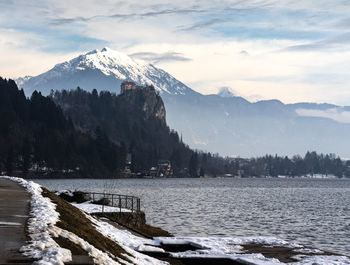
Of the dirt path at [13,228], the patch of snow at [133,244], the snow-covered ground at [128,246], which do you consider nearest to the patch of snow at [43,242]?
the snow-covered ground at [128,246]

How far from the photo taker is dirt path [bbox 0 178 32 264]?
1504cm

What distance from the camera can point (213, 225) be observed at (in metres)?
62.5

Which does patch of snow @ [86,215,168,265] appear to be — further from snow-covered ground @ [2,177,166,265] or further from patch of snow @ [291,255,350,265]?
patch of snow @ [291,255,350,265]

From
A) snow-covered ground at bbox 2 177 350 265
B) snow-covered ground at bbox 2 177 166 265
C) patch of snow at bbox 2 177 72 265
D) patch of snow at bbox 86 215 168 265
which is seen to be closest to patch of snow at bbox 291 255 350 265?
snow-covered ground at bbox 2 177 350 265

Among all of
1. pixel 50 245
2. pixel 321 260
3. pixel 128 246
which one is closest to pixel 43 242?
pixel 50 245

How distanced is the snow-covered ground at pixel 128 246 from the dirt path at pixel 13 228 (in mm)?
283

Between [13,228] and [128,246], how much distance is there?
7892 millimetres

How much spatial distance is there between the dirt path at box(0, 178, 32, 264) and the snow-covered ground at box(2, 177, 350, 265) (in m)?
0.28

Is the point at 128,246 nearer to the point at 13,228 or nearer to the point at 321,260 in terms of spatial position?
the point at 13,228

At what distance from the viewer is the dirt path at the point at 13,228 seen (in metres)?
15.0

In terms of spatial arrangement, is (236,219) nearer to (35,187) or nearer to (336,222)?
(336,222)

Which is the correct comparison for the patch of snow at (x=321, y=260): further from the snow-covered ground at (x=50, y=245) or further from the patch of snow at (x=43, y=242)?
the patch of snow at (x=43, y=242)

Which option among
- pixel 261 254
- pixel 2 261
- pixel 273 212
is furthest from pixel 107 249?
pixel 273 212

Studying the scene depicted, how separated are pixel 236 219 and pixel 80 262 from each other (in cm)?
5682
